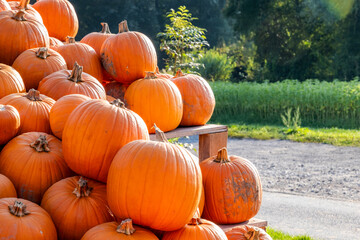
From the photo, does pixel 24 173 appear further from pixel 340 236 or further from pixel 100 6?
pixel 100 6

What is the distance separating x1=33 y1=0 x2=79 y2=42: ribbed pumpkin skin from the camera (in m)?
3.53

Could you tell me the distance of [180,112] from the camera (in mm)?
3000

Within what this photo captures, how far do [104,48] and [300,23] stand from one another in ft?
55.0

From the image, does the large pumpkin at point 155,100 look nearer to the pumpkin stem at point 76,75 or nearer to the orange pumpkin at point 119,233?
the pumpkin stem at point 76,75

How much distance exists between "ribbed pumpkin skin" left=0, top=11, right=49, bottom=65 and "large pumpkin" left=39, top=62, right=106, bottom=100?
42 cm

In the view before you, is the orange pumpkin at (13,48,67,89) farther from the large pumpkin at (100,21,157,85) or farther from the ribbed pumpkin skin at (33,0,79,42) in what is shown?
the ribbed pumpkin skin at (33,0,79,42)

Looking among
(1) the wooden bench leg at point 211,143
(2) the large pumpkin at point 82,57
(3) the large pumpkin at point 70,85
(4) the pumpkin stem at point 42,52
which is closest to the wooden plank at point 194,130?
(1) the wooden bench leg at point 211,143

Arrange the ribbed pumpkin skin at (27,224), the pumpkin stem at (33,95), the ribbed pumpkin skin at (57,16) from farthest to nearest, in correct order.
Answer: the ribbed pumpkin skin at (57,16)
the pumpkin stem at (33,95)
the ribbed pumpkin skin at (27,224)

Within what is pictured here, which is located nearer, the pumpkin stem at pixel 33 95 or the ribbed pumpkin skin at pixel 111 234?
the ribbed pumpkin skin at pixel 111 234

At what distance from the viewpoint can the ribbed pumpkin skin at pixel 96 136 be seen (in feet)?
6.77

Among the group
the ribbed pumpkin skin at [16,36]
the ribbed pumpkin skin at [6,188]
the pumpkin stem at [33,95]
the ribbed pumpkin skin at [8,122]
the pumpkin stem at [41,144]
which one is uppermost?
the ribbed pumpkin skin at [16,36]

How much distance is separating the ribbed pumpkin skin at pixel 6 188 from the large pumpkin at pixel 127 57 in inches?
47.0

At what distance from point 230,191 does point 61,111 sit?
1037mm

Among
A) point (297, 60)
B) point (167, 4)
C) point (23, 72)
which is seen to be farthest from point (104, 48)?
point (167, 4)
